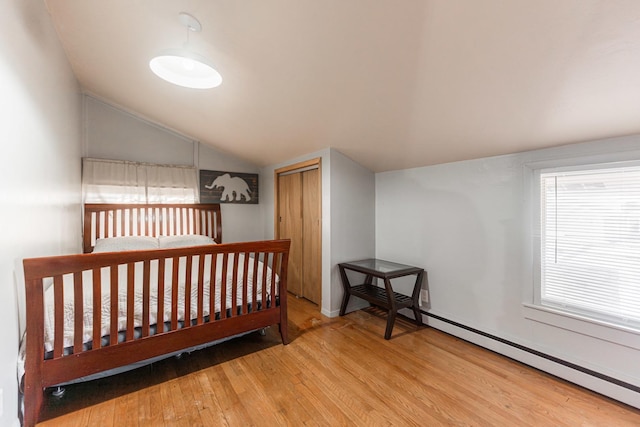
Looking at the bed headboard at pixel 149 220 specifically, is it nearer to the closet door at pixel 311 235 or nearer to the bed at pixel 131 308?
the bed at pixel 131 308

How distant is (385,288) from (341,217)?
3.05 ft

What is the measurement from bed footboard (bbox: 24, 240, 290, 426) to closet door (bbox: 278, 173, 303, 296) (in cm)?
126

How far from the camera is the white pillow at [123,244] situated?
304 cm

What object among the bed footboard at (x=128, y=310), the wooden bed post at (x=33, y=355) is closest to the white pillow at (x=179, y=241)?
the bed footboard at (x=128, y=310)

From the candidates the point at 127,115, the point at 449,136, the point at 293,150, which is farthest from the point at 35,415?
the point at 127,115

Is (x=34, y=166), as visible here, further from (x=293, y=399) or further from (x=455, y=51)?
(x=455, y=51)

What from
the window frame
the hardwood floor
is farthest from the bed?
the window frame

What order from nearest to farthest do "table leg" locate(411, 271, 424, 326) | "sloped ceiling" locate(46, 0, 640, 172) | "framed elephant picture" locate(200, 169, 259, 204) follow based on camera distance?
"sloped ceiling" locate(46, 0, 640, 172) → "table leg" locate(411, 271, 424, 326) → "framed elephant picture" locate(200, 169, 259, 204)

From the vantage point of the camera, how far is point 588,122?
165cm

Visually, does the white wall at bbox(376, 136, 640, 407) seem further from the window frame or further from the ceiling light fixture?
the ceiling light fixture

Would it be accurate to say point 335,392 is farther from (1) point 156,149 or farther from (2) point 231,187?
(1) point 156,149

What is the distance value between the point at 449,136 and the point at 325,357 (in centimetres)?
210

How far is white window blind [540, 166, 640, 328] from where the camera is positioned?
171 centimetres

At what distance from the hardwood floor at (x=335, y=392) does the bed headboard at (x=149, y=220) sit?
2083 mm
